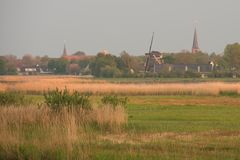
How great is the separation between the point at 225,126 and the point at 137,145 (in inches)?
260

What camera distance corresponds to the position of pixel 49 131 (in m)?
16.2

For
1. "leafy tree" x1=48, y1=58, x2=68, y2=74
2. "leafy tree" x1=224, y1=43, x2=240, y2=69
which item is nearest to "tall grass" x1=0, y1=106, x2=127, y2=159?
"leafy tree" x1=224, y1=43, x2=240, y2=69

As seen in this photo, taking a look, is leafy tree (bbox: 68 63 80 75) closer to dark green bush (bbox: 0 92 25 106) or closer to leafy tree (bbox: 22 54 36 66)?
leafy tree (bbox: 22 54 36 66)

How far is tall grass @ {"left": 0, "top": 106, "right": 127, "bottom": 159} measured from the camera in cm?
1390

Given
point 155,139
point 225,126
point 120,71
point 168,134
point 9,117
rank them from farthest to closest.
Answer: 1. point 120,71
2. point 225,126
3. point 9,117
4. point 168,134
5. point 155,139

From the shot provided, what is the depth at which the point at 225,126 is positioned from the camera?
68.0 ft

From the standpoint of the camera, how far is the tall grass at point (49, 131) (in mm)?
13898

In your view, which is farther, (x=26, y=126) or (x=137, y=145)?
(x=26, y=126)

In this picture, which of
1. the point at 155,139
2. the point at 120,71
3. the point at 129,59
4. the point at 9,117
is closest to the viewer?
the point at 155,139

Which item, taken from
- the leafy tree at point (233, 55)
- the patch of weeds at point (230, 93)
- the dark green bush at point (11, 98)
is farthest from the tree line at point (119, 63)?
the dark green bush at point (11, 98)

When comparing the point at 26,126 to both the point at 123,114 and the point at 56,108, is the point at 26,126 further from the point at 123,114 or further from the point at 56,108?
the point at 123,114

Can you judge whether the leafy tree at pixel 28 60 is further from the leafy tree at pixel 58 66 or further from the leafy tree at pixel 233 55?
the leafy tree at pixel 233 55

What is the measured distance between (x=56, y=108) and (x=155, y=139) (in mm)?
5751

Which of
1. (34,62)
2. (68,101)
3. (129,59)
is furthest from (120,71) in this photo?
(68,101)
